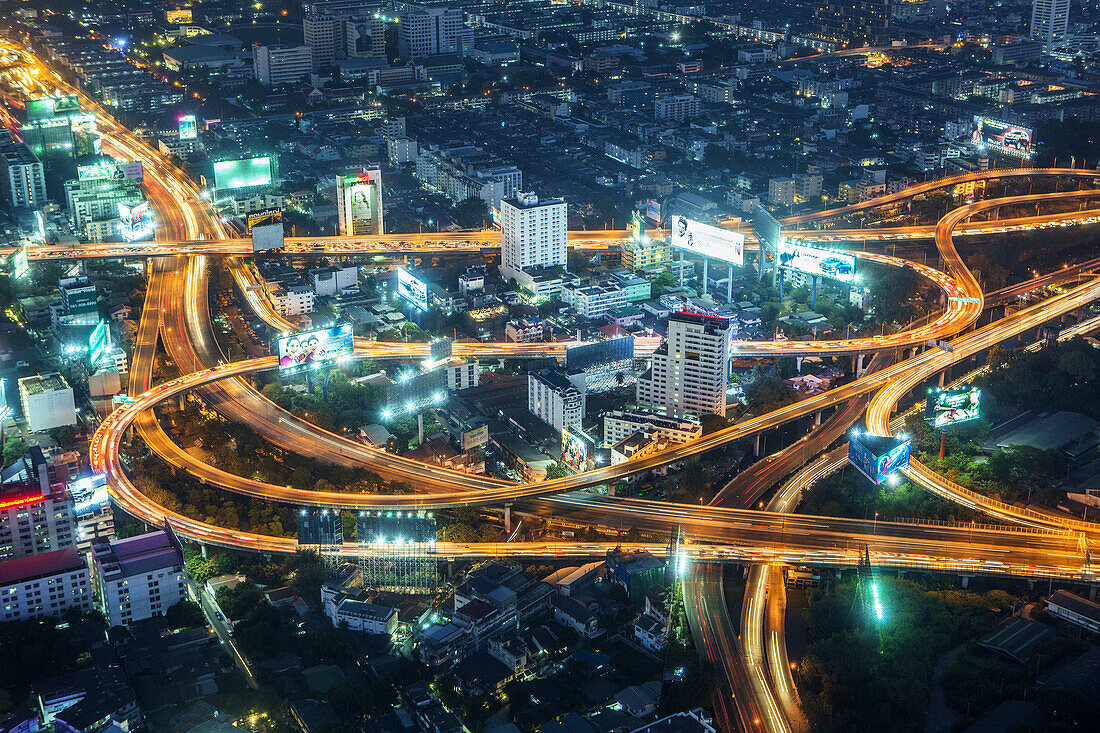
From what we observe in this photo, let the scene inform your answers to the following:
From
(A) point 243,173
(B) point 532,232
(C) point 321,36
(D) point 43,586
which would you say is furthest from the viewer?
(C) point 321,36

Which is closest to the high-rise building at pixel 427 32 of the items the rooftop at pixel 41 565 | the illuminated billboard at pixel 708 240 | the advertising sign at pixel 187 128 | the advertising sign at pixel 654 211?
the advertising sign at pixel 187 128

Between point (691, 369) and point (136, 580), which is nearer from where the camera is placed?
point (136, 580)

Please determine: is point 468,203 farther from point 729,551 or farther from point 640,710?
point 640,710

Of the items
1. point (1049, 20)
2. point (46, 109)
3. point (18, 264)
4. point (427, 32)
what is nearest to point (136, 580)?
point (18, 264)

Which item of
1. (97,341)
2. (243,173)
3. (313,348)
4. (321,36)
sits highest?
(321,36)

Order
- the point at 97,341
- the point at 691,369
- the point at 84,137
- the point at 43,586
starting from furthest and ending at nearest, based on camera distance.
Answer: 1. the point at 84,137
2. the point at 97,341
3. the point at 691,369
4. the point at 43,586

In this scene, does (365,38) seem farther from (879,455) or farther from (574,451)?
(879,455)

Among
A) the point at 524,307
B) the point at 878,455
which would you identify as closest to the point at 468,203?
the point at 524,307
